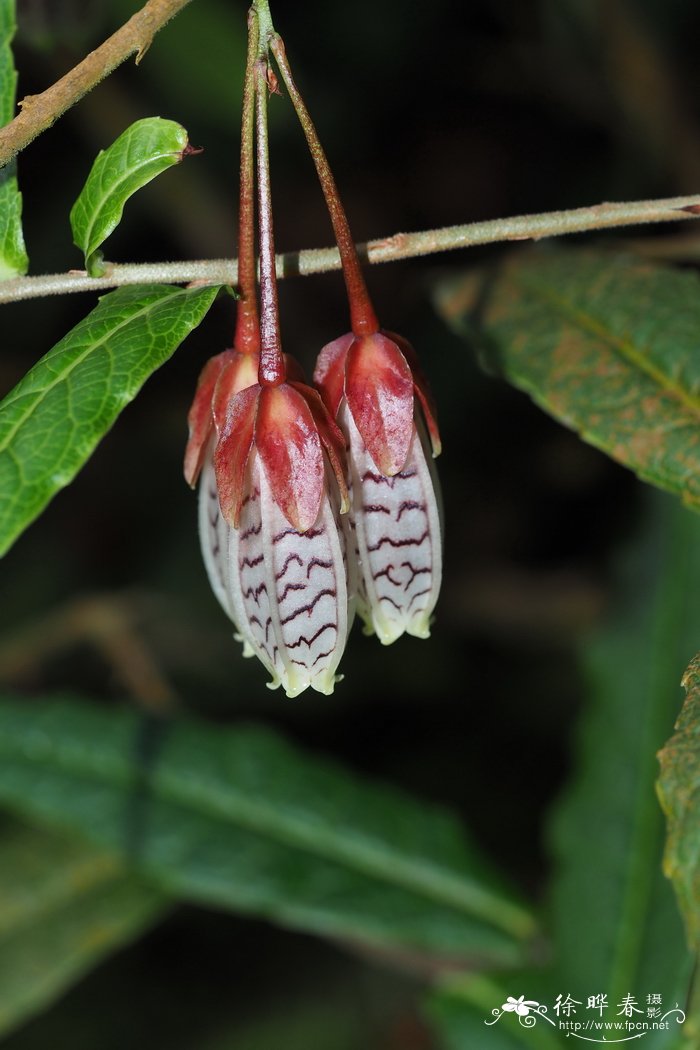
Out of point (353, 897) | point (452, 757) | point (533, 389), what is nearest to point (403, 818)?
point (353, 897)

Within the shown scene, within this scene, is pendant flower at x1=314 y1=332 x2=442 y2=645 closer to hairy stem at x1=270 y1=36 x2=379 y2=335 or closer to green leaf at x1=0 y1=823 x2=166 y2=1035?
hairy stem at x1=270 y1=36 x2=379 y2=335

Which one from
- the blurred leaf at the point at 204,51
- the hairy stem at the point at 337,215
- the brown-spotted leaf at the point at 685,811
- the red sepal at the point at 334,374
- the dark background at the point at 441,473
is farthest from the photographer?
the dark background at the point at 441,473

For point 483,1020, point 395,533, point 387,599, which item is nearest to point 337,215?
point 395,533

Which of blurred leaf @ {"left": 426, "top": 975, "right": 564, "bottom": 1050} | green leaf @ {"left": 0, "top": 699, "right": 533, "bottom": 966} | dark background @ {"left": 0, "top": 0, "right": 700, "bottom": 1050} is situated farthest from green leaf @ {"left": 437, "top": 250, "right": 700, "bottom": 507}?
dark background @ {"left": 0, "top": 0, "right": 700, "bottom": 1050}

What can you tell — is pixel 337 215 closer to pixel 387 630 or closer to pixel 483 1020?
pixel 387 630

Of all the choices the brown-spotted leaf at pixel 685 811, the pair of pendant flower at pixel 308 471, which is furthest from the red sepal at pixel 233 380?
the brown-spotted leaf at pixel 685 811

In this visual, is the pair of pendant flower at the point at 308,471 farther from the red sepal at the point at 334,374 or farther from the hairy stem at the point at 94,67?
the hairy stem at the point at 94,67
